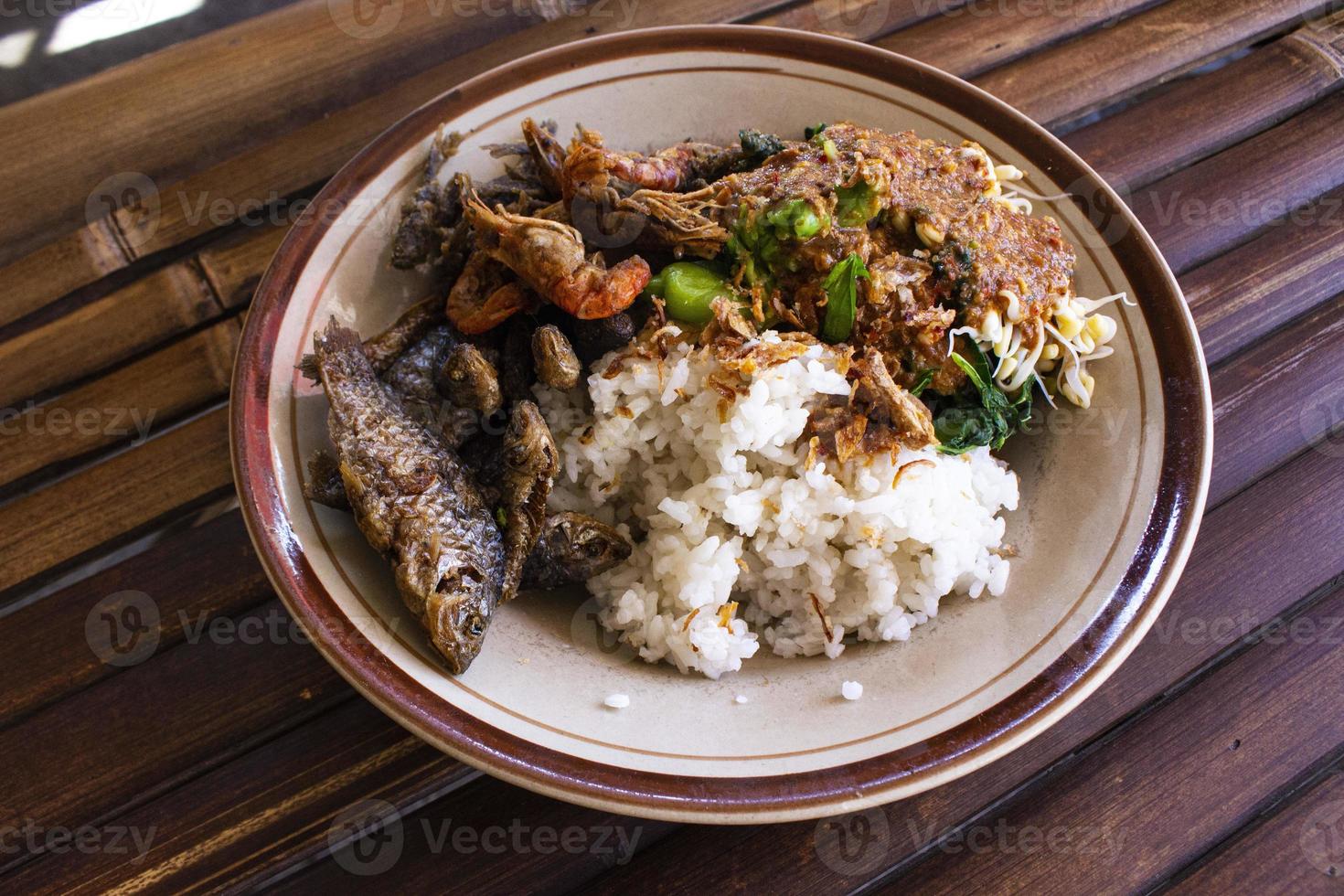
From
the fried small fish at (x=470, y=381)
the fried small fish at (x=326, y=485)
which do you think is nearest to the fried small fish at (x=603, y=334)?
the fried small fish at (x=470, y=381)

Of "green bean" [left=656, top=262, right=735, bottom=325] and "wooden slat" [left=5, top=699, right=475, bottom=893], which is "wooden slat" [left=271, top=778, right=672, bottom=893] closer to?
"wooden slat" [left=5, top=699, right=475, bottom=893]

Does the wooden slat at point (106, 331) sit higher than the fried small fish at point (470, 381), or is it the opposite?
the wooden slat at point (106, 331)

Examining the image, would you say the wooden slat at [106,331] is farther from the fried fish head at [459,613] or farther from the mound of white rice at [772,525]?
the fried fish head at [459,613]

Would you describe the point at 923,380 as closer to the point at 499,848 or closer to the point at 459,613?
the point at 459,613

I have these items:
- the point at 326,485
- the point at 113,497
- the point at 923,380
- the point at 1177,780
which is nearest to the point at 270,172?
the point at 113,497

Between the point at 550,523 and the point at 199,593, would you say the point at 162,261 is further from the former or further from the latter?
the point at 550,523

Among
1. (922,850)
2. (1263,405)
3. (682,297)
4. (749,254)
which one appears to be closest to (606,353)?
(682,297)

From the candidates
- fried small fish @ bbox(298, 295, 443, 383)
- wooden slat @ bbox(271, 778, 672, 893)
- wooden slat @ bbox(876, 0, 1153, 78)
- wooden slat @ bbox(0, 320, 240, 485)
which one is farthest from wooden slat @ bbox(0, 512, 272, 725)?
wooden slat @ bbox(876, 0, 1153, 78)
